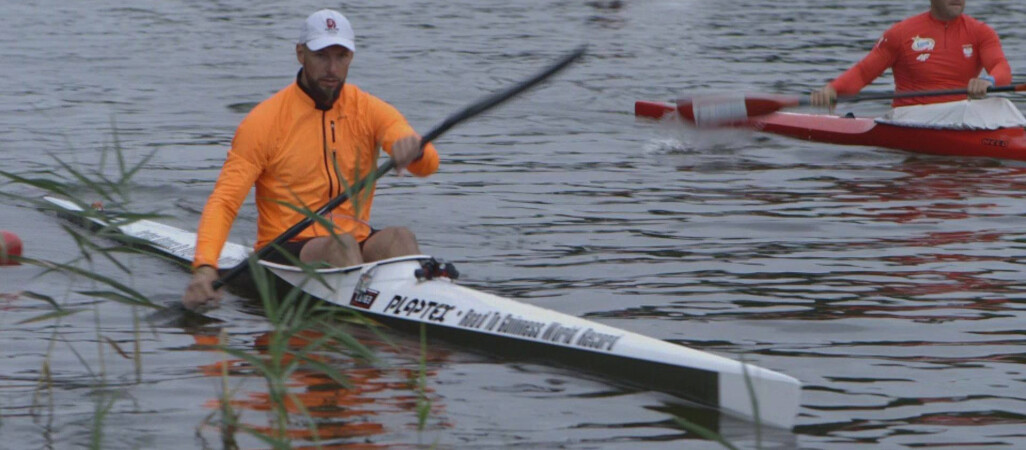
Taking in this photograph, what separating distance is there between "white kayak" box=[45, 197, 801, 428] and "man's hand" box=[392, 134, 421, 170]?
452mm

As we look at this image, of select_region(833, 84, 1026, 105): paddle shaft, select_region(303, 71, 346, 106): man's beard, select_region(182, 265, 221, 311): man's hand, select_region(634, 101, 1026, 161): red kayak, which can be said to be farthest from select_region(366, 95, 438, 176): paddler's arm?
select_region(833, 84, 1026, 105): paddle shaft

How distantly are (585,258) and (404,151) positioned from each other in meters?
2.21

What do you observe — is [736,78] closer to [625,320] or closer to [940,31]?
[940,31]

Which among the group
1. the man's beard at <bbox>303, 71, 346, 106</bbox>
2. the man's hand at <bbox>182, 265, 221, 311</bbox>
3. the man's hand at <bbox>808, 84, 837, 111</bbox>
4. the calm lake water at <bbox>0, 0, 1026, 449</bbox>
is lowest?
the calm lake water at <bbox>0, 0, 1026, 449</bbox>

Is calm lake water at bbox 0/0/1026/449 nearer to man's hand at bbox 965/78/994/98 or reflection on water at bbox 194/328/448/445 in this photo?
reflection on water at bbox 194/328/448/445

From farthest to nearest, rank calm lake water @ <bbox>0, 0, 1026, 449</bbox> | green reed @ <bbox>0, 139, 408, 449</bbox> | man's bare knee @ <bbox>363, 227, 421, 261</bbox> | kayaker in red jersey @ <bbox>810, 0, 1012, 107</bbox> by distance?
kayaker in red jersey @ <bbox>810, 0, 1012, 107</bbox> → man's bare knee @ <bbox>363, 227, 421, 261</bbox> → calm lake water @ <bbox>0, 0, 1026, 449</bbox> → green reed @ <bbox>0, 139, 408, 449</bbox>

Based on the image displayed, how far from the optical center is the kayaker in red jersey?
1076 centimetres

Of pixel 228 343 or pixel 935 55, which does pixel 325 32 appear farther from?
pixel 935 55

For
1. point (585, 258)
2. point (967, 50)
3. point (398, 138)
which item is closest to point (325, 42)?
point (398, 138)

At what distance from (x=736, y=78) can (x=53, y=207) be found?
1255 cm

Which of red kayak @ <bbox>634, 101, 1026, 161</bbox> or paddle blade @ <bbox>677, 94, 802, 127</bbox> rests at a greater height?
paddle blade @ <bbox>677, 94, 802, 127</bbox>

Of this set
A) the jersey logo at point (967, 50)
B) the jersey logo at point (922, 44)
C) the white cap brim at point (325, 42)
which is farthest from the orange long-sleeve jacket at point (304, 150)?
the jersey logo at point (967, 50)

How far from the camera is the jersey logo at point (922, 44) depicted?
10.9 m

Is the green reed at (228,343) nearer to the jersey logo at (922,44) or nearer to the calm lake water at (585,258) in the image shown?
the calm lake water at (585,258)
